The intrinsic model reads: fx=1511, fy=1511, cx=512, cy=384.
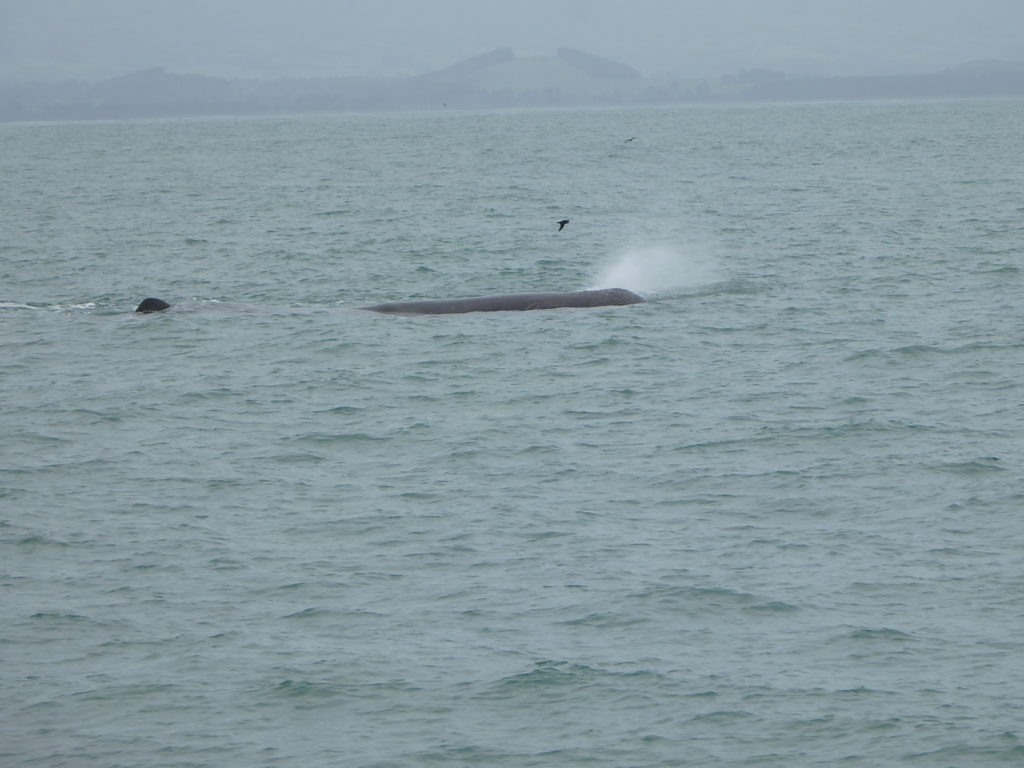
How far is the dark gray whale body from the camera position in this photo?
130 feet

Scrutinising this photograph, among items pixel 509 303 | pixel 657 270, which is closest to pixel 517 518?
pixel 509 303

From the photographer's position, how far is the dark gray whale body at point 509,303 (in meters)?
39.7

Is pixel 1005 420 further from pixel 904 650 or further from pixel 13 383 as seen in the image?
pixel 13 383

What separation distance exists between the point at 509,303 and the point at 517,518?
18.5m

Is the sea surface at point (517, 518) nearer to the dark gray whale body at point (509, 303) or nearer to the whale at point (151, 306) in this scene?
the whale at point (151, 306)

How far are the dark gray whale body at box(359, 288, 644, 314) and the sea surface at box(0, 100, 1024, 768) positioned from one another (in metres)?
0.83

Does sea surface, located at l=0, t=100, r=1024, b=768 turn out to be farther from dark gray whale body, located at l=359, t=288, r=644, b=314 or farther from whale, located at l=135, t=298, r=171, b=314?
dark gray whale body, located at l=359, t=288, r=644, b=314

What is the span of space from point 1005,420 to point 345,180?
260 feet

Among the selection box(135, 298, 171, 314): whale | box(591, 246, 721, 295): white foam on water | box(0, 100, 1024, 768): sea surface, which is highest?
box(135, 298, 171, 314): whale

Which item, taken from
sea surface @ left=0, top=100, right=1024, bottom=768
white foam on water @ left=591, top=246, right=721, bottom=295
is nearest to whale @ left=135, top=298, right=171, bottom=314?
sea surface @ left=0, top=100, right=1024, bottom=768

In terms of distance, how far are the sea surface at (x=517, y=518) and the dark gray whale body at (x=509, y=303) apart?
0.83 m

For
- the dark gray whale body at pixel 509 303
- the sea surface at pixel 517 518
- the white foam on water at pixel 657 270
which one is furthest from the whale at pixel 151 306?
the white foam on water at pixel 657 270

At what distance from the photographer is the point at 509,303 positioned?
3988 centimetres

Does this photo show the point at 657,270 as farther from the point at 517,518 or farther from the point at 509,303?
the point at 517,518
